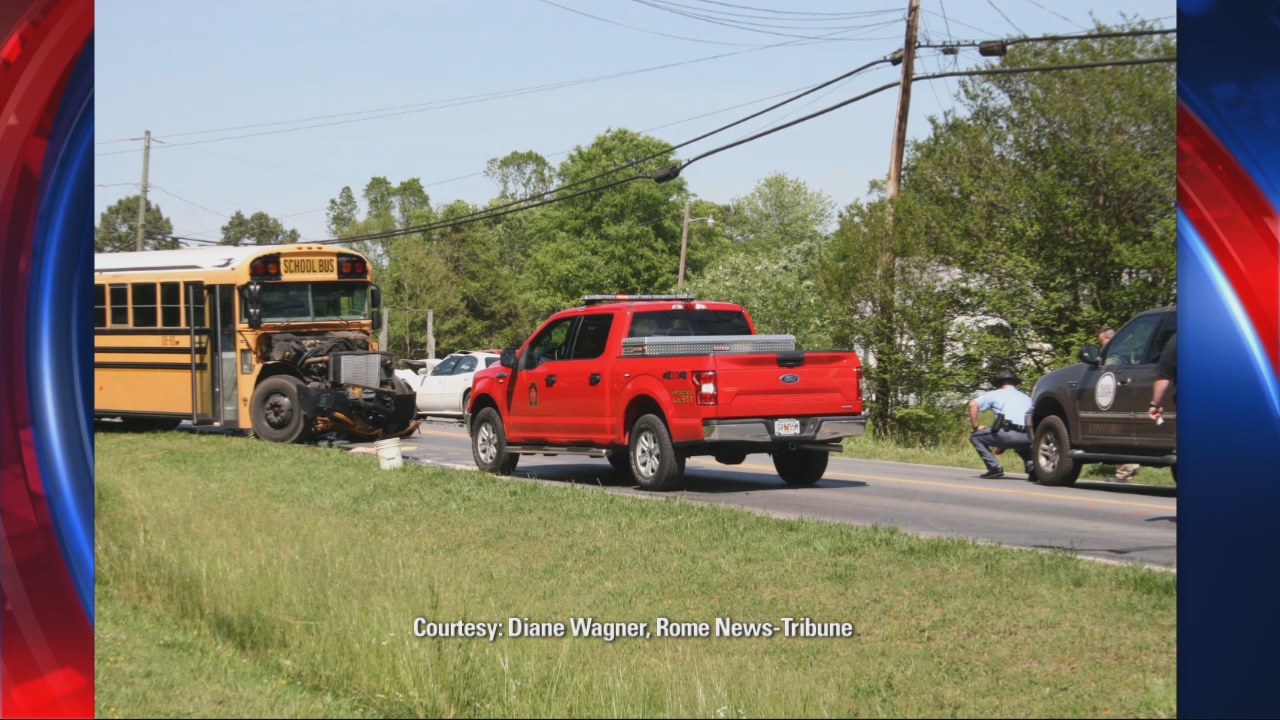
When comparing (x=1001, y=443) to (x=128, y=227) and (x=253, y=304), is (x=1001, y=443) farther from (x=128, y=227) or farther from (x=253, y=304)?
(x=128, y=227)

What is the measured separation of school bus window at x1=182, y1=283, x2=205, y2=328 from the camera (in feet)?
70.1

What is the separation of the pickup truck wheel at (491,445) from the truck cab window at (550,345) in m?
1.05

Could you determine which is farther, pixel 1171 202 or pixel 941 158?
pixel 941 158

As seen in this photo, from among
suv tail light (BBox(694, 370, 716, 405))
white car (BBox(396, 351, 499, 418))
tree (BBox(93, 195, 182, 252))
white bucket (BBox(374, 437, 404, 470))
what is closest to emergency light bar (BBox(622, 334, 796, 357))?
suv tail light (BBox(694, 370, 716, 405))

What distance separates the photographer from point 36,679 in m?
5.20

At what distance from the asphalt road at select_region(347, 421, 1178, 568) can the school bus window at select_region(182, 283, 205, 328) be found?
3637 mm

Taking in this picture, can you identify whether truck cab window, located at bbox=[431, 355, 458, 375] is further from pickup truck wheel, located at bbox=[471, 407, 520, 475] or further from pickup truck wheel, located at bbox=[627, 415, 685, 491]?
pickup truck wheel, located at bbox=[627, 415, 685, 491]

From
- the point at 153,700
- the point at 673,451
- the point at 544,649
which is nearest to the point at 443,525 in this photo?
the point at 673,451

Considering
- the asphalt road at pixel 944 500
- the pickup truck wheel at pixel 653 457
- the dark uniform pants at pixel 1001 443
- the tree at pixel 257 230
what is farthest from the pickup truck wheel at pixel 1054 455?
the tree at pixel 257 230

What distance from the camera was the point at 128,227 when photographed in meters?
47.3

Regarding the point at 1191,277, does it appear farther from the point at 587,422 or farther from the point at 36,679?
the point at 587,422

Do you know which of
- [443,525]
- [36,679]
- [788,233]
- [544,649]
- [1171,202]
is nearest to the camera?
[36,679]

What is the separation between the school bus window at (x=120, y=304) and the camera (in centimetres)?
2245

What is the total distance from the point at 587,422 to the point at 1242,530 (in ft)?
37.1
